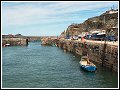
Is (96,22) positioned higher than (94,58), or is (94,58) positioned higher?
(96,22)

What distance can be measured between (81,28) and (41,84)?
118677mm

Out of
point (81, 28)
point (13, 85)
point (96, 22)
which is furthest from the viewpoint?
point (81, 28)

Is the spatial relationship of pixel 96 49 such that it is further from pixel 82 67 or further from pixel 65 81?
pixel 65 81

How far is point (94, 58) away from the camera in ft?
169

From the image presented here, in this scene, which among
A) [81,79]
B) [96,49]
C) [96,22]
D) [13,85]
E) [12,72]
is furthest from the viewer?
[96,22]

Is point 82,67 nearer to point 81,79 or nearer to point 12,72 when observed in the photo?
point 81,79

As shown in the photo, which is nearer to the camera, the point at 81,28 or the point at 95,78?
the point at 95,78

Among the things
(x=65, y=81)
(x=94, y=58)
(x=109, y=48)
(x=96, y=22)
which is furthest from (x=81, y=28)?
(x=65, y=81)

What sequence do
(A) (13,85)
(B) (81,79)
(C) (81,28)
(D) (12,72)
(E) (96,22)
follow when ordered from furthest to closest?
1. (C) (81,28)
2. (E) (96,22)
3. (D) (12,72)
4. (B) (81,79)
5. (A) (13,85)

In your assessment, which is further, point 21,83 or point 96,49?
point 96,49

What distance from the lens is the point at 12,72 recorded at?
39562 mm

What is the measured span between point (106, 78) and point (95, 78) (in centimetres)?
141

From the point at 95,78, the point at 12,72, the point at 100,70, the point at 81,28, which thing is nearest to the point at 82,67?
the point at 100,70

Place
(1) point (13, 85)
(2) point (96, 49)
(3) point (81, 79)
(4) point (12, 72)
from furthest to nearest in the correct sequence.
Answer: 1. (2) point (96, 49)
2. (4) point (12, 72)
3. (3) point (81, 79)
4. (1) point (13, 85)
